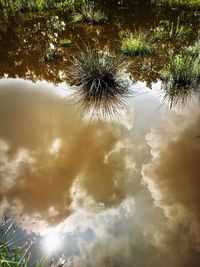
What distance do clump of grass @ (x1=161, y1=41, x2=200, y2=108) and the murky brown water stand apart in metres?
0.21

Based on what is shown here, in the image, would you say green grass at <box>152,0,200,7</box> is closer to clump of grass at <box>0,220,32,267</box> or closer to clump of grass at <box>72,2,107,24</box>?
clump of grass at <box>72,2,107,24</box>

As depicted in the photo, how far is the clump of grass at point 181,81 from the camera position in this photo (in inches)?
228

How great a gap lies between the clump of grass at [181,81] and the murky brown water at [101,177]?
0.21m

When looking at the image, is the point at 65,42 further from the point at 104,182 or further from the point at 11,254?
the point at 11,254

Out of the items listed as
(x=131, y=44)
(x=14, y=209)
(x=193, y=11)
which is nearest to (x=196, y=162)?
(x=14, y=209)

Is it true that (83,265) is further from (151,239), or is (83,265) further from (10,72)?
(10,72)

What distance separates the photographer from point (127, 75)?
6.49m

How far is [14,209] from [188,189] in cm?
Result: 217

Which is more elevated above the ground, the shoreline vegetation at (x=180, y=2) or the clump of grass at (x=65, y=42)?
the shoreline vegetation at (x=180, y=2)

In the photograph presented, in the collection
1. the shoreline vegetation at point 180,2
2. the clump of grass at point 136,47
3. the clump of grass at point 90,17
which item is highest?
the shoreline vegetation at point 180,2

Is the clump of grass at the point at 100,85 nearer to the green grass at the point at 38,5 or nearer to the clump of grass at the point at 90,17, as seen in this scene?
A: the clump of grass at the point at 90,17

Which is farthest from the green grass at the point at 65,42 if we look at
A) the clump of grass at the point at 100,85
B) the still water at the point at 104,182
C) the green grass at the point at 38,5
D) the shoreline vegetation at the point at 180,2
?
the shoreline vegetation at the point at 180,2

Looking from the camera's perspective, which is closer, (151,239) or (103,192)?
(151,239)

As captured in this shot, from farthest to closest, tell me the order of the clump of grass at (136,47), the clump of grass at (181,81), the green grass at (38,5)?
the green grass at (38,5), the clump of grass at (136,47), the clump of grass at (181,81)
